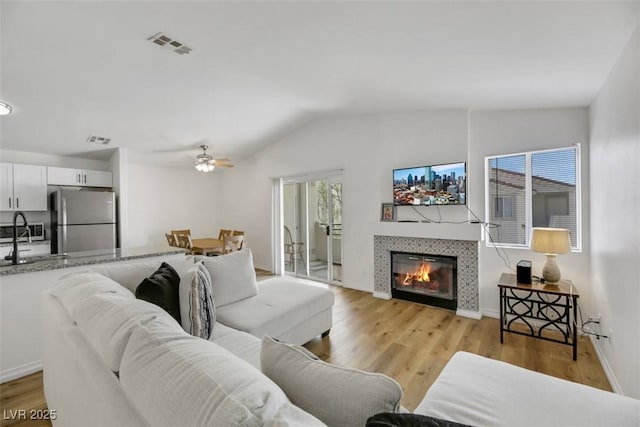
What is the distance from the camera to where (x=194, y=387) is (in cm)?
69

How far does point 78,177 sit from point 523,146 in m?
6.50

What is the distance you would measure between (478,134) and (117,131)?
201 inches

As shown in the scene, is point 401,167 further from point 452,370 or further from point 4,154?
point 4,154

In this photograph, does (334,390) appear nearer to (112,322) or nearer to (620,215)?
(112,322)

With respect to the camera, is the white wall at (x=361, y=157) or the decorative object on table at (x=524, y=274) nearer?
the decorative object on table at (x=524, y=274)

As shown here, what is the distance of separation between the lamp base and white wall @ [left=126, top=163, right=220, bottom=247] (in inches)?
244

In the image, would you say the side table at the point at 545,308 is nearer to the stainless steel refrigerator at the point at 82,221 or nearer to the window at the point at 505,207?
the window at the point at 505,207

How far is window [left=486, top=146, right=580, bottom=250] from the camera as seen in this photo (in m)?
3.20

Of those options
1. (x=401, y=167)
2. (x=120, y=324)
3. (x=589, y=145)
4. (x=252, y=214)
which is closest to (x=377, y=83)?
(x=401, y=167)

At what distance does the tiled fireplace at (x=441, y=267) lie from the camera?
3.62 meters

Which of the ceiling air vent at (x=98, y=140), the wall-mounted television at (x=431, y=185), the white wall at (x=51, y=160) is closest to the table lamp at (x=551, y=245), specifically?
the wall-mounted television at (x=431, y=185)

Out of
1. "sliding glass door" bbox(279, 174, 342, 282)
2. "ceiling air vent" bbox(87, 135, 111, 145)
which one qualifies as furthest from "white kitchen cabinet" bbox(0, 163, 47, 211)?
"sliding glass door" bbox(279, 174, 342, 282)

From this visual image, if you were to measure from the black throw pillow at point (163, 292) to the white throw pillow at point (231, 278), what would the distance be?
1.70 ft

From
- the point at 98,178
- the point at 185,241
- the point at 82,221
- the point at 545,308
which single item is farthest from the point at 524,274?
the point at 98,178
